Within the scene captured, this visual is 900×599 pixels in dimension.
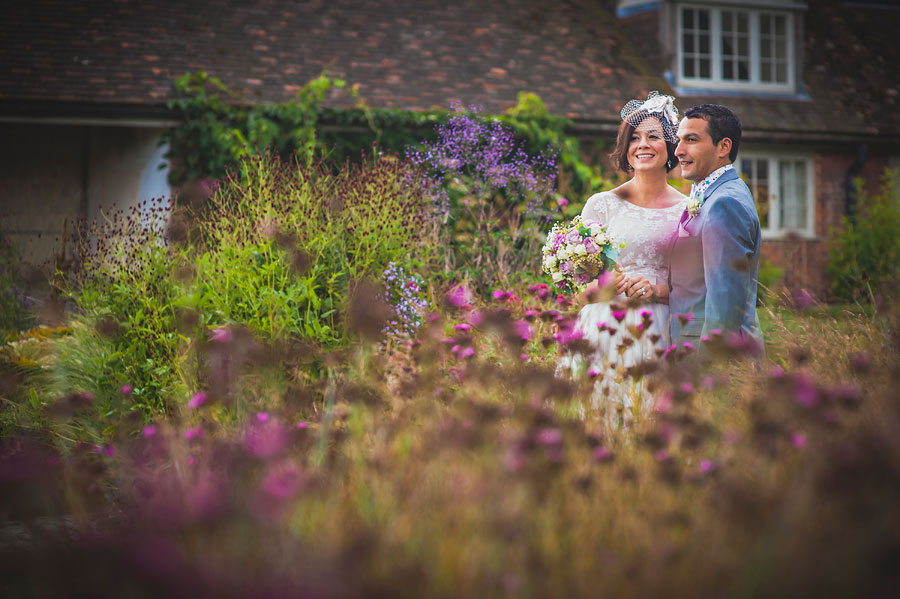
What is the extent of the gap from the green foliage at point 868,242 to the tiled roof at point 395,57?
1.37 meters

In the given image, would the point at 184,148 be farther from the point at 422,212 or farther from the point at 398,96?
the point at 422,212

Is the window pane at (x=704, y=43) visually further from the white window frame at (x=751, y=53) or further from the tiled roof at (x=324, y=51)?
the tiled roof at (x=324, y=51)

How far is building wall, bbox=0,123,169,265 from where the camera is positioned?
1120 centimetres

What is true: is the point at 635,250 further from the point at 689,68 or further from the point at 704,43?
the point at 704,43

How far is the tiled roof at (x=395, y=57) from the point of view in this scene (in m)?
10.9

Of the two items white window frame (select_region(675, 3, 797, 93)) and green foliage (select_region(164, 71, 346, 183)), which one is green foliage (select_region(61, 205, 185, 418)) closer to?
green foliage (select_region(164, 71, 346, 183))

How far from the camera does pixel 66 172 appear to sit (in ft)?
37.5

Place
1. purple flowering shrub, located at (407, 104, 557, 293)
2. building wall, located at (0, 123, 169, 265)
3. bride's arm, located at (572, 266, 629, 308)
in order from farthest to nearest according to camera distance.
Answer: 1. building wall, located at (0, 123, 169, 265)
2. purple flowering shrub, located at (407, 104, 557, 293)
3. bride's arm, located at (572, 266, 629, 308)

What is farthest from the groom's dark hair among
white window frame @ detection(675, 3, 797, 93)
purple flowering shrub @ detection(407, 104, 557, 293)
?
white window frame @ detection(675, 3, 797, 93)

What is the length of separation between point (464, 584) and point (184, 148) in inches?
388

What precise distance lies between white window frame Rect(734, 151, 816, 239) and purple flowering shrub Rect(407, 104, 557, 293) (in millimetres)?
6017

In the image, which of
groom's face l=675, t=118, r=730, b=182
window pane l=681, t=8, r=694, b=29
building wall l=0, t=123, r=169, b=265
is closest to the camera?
groom's face l=675, t=118, r=730, b=182

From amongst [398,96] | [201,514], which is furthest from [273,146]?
[201,514]

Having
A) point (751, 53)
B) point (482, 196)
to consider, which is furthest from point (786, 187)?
point (482, 196)
